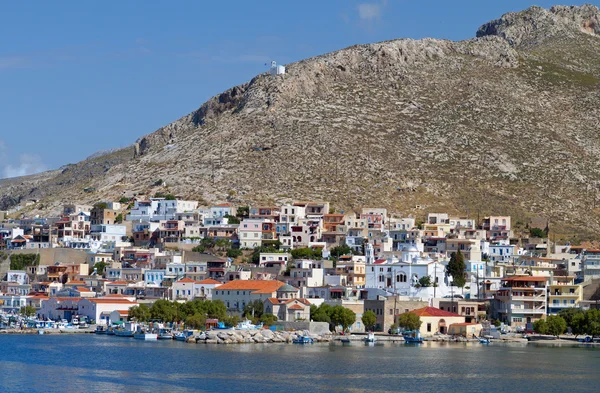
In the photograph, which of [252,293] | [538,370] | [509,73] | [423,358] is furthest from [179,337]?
[509,73]

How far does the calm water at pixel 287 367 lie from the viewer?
248 ft

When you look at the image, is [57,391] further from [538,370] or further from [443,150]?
[443,150]

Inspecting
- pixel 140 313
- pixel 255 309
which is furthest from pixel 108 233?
pixel 255 309

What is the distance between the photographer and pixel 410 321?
11088 cm

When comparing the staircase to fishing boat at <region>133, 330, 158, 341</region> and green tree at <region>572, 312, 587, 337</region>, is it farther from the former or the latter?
fishing boat at <region>133, 330, 158, 341</region>

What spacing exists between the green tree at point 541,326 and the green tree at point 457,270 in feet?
32.2

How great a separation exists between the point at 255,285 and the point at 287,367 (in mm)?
34469

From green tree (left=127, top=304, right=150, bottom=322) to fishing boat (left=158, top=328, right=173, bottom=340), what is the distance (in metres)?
3.69

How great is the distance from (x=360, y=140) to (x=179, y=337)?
64.0 meters

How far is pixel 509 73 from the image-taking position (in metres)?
188

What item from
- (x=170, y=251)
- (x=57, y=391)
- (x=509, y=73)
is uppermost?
(x=509, y=73)

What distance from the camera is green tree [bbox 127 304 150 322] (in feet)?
380

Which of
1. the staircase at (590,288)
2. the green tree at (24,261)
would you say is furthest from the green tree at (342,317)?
the green tree at (24,261)

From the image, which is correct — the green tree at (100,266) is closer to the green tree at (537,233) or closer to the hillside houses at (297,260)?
the hillside houses at (297,260)
